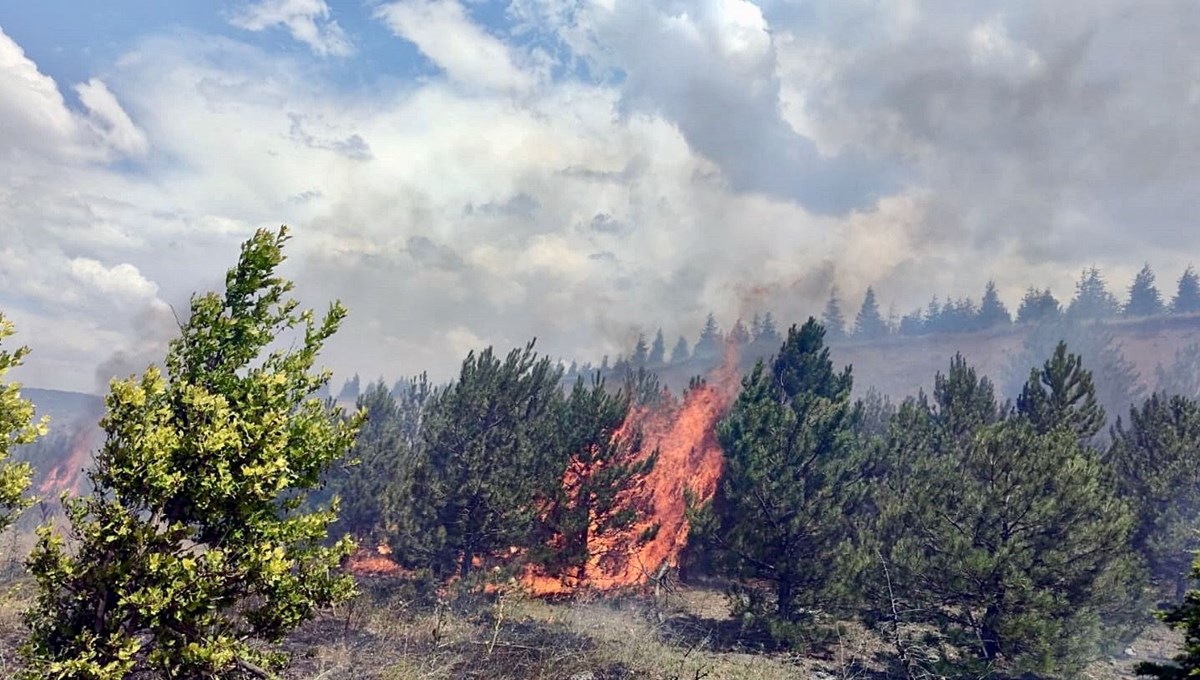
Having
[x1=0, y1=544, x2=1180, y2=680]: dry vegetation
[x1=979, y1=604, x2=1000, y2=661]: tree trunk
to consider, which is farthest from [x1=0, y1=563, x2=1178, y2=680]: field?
[x1=979, y1=604, x2=1000, y2=661]: tree trunk

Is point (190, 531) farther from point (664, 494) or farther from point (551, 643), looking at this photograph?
point (664, 494)

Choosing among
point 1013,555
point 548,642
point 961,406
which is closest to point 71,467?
point 548,642

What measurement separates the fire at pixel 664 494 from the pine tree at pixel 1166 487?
1928 cm

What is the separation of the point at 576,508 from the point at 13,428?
22693 mm

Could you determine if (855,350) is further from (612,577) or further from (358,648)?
(358,648)

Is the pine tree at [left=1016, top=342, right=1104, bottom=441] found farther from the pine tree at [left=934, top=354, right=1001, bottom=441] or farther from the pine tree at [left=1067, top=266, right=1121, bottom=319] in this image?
the pine tree at [left=1067, top=266, right=1121, bottom=319]

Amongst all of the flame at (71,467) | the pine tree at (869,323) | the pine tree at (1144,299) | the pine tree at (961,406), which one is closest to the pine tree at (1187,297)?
the pine tree at (1144,299)

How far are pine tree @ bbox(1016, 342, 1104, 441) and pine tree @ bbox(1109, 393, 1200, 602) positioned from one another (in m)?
2.12

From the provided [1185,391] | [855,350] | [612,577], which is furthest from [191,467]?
[855,350]

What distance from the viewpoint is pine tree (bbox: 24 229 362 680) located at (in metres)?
8.03

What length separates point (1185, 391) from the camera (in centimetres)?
10312

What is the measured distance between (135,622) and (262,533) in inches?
71.5

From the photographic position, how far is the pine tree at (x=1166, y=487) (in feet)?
90.1

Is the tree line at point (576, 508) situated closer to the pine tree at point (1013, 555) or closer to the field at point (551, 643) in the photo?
the pine tree at point (1013, 555)
